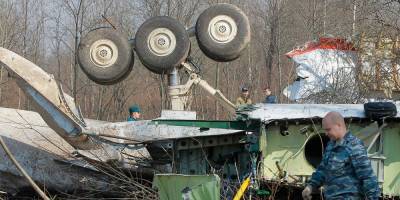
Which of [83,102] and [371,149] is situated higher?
[83,102]

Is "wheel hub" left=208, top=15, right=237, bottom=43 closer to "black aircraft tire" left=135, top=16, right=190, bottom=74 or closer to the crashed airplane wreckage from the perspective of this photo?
the crashed airplane wreckage

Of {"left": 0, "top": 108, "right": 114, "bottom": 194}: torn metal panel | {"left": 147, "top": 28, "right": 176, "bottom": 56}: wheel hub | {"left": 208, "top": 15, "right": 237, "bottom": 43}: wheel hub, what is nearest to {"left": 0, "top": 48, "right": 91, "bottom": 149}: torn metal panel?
{"left": 0, "top": 108, "right": 114, "bottom": 194}: torn metal panel

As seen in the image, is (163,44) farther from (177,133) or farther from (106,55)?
(177,133)

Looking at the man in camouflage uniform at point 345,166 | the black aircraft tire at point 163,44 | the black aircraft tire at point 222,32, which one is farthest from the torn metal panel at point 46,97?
the man in camouflage uniform at point 345,166

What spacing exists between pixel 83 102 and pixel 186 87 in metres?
17.3

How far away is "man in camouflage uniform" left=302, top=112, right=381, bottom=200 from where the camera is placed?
426 centimetres

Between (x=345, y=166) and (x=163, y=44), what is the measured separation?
4.53 meters

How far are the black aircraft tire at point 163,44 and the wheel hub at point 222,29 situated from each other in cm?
42

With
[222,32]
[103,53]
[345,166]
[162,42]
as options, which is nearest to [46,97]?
[103,53]

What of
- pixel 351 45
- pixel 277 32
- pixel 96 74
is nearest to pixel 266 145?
pixel 96 74

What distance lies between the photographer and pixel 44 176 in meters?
8.65

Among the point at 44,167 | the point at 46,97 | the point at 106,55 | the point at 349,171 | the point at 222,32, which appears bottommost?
the point at 44,167

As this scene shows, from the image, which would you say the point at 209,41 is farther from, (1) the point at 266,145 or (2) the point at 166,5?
(2) the point at 166,5

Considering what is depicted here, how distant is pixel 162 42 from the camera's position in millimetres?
8414
